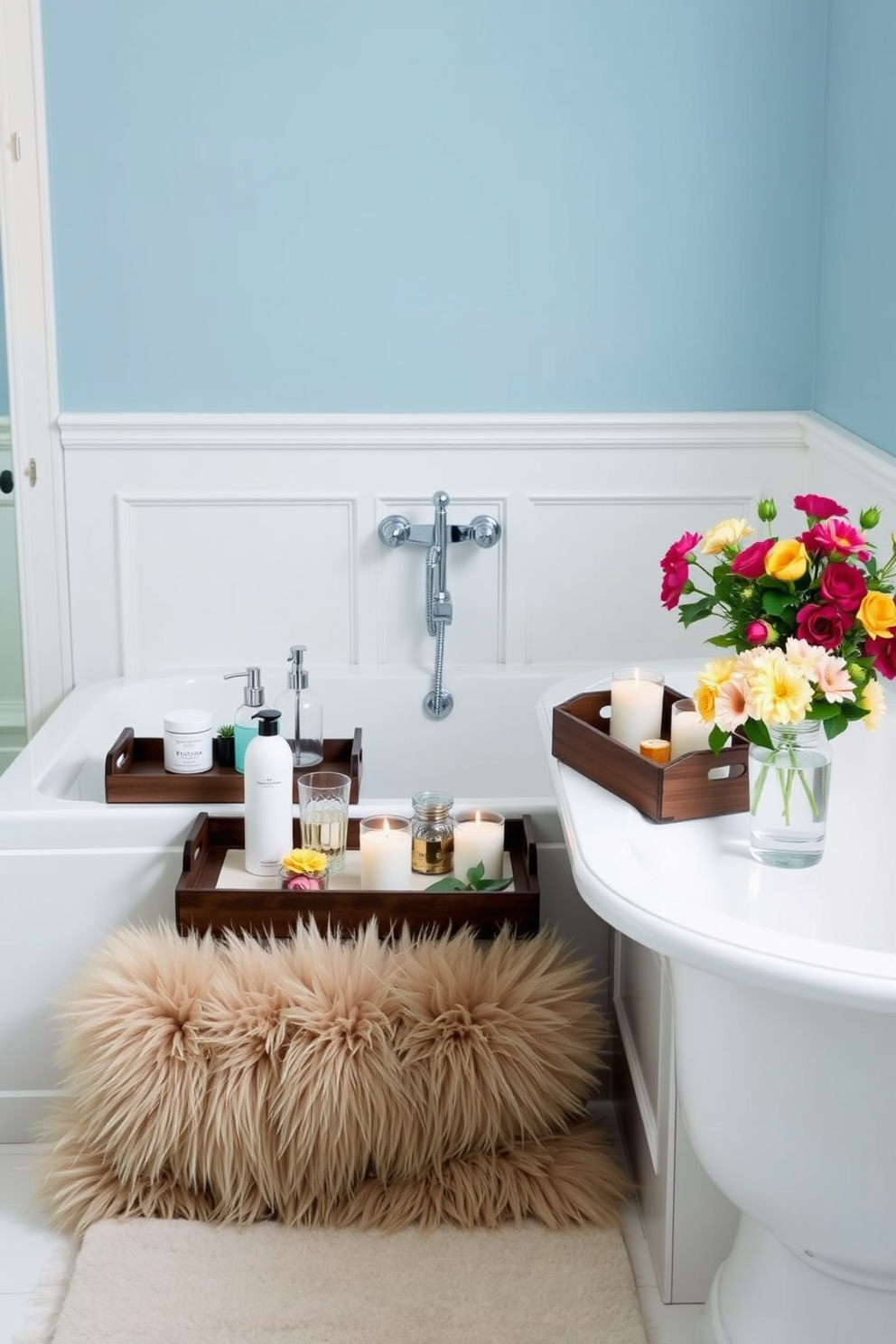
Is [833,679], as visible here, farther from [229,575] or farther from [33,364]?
[33,364]

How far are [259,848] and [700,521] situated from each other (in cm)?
140

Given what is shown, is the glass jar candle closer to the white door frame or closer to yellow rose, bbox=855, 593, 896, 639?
yellow rose, bbox=855, 593, 896, 639

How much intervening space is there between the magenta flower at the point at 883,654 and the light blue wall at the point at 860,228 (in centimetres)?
117

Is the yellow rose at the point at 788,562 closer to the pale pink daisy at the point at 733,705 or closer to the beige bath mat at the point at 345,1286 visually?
the pale pink daisy at the point at 733,705

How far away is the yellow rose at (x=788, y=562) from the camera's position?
162 centimetres

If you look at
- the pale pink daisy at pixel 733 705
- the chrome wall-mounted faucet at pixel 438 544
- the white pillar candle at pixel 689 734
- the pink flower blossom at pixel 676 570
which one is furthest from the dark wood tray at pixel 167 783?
the pale pink daisy at pixel 733 705

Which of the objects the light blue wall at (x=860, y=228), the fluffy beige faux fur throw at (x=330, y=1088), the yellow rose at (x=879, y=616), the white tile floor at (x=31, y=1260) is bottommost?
the white tile floor at (x=31, y=1260)

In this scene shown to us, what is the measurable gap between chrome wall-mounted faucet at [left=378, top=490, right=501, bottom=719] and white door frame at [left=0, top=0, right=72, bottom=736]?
2.40 ft

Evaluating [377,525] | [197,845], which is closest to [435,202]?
[377,525]

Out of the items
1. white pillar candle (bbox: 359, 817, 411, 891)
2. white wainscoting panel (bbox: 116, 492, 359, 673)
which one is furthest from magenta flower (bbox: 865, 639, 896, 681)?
white wainscoting panel (bbox: 116, 492, 359, 673)

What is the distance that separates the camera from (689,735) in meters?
1.84

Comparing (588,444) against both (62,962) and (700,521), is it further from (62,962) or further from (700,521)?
(62,962)

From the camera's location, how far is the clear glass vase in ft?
5.32

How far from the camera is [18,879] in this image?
7.68 ft
